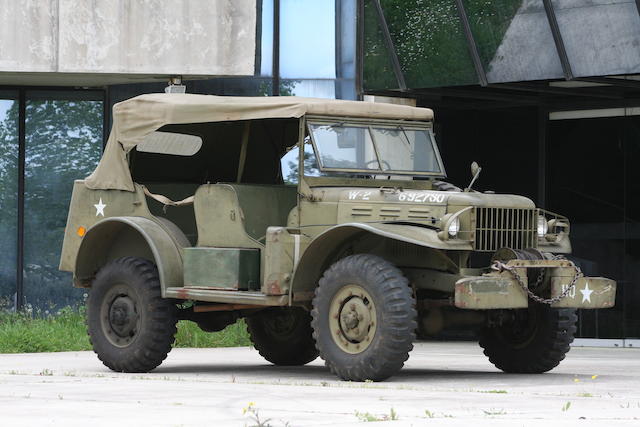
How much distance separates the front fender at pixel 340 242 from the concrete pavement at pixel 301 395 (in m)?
0.93

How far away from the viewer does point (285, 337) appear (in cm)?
1505

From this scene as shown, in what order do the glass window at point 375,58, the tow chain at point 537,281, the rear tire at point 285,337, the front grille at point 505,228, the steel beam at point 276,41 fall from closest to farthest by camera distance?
1. the tow chain at point 537,281
2. the front grille at point 505,228
3. the rear tire at point 285,337
4. the glass window at point 375,58
5. the steel beam at point 276,41

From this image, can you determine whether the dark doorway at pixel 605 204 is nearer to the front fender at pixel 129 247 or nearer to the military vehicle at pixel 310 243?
the military vehicle at pixel 310 243

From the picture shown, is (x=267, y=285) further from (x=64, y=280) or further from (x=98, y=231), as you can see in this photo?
(x=64, y=280)

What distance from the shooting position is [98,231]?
14.3m

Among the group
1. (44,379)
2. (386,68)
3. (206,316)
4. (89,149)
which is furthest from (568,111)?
(44,379)

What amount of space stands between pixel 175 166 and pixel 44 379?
347cm

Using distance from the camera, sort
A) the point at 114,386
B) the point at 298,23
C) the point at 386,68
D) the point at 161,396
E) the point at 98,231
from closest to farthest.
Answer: the point at 161,396 < the point at 114,386 < the point at 98,231 < the point at 386,68 < the point at 298,23

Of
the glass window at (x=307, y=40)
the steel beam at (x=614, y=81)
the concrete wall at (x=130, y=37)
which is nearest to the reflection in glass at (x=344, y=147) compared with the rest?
the steel beam at (x=614, y=81)

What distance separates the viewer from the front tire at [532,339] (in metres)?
13.2

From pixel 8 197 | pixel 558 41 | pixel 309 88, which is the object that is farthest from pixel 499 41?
pixel 8 197

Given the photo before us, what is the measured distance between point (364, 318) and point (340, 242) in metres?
0.88

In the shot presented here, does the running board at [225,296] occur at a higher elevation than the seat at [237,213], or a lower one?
lower

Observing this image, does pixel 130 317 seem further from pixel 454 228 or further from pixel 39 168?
pixel 39 168
